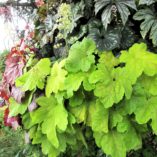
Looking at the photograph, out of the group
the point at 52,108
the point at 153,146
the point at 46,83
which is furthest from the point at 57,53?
the point at 153,146

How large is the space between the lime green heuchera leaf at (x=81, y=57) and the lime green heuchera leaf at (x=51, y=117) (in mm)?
156

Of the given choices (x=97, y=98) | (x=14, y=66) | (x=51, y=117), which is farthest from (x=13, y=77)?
(x=97, y=98)

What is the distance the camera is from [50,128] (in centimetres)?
135

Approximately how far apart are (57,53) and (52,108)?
0.33 meters

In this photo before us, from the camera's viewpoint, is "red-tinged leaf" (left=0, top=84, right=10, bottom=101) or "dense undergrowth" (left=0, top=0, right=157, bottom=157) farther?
"red-tinged leaf" (left=0, top=84, right=10, bottom=101)

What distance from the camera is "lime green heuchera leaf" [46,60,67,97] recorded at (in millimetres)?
1330

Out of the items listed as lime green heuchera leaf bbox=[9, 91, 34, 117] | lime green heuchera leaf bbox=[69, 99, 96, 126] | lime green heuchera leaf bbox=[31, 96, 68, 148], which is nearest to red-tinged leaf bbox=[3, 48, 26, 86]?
lime green heuchera leaf bbox=[9, 91, 34, 117]

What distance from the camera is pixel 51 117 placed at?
1.37 meters

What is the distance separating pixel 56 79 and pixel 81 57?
13 centimetres

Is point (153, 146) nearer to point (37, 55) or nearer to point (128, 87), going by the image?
point (128, 87)

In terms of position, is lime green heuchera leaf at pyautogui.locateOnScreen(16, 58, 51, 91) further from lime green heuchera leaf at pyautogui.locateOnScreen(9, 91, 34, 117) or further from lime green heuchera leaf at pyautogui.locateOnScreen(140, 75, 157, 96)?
lime green heuchera leaf at pyautogui.locateOnScreen(140, 75, 157, 96)

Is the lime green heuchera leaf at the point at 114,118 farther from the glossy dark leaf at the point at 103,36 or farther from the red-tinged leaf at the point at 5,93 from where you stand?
the red-tinged leaf at the point at 5,93

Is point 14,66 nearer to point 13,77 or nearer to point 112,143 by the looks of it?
point 13,77

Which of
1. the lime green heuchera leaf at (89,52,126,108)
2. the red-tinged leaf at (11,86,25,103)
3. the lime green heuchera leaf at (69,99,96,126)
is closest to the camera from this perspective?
the lime green heuchera leaf at (89,52,126,108)
